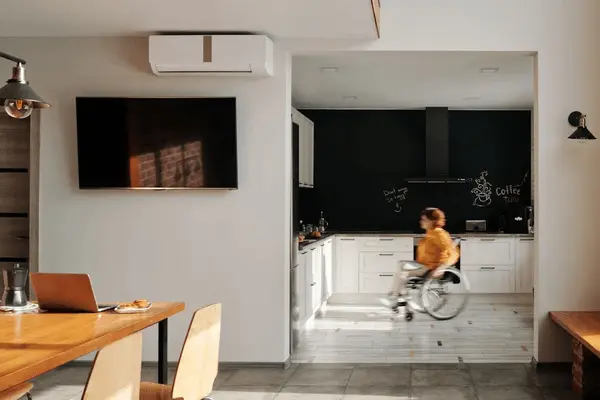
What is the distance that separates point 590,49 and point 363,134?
489cm

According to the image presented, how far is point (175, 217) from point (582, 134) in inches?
121

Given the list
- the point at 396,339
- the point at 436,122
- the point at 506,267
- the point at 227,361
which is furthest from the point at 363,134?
the point at 227,361

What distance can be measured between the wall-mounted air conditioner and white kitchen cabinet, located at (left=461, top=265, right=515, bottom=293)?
534 cm

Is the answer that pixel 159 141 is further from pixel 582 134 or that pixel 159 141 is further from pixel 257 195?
pixel 582 134

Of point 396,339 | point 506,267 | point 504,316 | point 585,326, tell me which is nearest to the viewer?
point 585,326

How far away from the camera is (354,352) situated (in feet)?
20.5

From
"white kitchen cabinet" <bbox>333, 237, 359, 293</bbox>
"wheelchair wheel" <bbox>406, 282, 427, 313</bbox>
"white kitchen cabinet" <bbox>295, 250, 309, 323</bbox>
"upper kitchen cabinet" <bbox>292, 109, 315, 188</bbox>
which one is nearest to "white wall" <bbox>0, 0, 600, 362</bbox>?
"white kitchen cabinet" <bbox>295, 250, 309, 323</bbox>

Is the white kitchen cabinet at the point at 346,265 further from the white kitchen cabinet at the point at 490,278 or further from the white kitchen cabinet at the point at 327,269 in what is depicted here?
the white kitchen cabinet at the point at 490,278

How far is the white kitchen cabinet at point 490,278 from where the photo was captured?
9531 millimetres

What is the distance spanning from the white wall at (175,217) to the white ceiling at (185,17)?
0.28 metres

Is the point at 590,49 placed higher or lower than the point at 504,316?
higher

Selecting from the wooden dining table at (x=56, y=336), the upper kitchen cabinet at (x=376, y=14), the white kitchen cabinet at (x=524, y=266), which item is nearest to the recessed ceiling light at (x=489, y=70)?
the upper kitchen cabinet at (x=376, y=14)

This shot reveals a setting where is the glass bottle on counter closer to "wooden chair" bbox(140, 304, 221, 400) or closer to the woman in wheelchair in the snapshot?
the woman in wheelchair

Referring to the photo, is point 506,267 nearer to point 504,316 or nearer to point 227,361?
point 504,316
